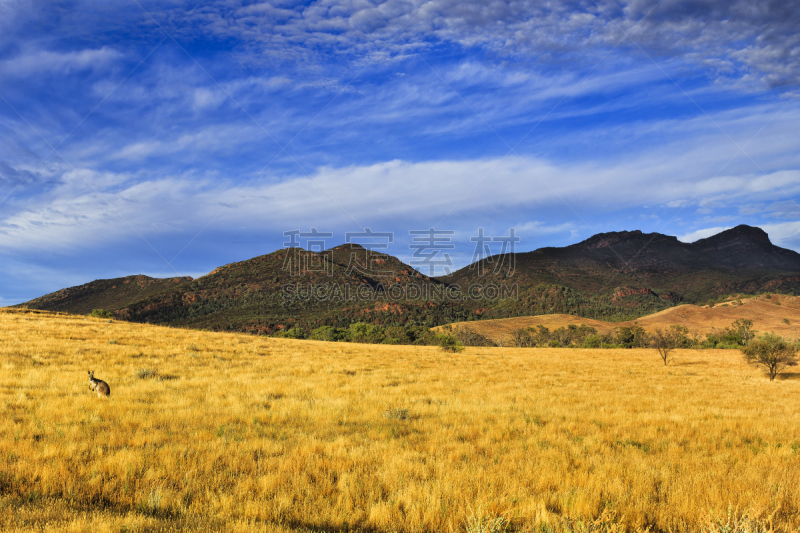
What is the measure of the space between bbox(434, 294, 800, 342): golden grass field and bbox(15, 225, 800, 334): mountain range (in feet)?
60.1

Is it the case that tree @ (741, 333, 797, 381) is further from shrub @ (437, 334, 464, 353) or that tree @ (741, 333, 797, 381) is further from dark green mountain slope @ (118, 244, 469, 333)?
dark green mountain slope @ (118, 244, 469, 333)

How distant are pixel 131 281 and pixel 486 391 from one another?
14792cm

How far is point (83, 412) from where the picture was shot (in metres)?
8.58

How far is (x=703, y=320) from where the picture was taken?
91.9 meters

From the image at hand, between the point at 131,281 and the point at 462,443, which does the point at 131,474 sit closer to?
the point at 462,443

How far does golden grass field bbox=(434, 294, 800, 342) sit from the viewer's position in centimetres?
8462

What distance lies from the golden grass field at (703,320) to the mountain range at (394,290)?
1833 centimetres

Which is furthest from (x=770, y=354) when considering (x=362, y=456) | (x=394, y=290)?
(x=394, y=290)

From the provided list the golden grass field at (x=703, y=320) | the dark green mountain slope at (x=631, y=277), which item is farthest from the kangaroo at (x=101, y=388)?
the dark green mountain slope at (x=631, y=277)

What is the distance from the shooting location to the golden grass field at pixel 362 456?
15.2ft

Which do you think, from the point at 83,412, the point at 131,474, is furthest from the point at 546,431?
the point at 83,412

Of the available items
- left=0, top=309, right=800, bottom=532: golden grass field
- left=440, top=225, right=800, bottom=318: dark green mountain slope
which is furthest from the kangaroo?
left=440, top=225, right=800, bottom=318: dark green mountain slope

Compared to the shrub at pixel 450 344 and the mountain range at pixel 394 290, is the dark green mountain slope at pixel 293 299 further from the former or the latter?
the shrub at pixel 450 344

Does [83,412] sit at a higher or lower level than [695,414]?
higher
